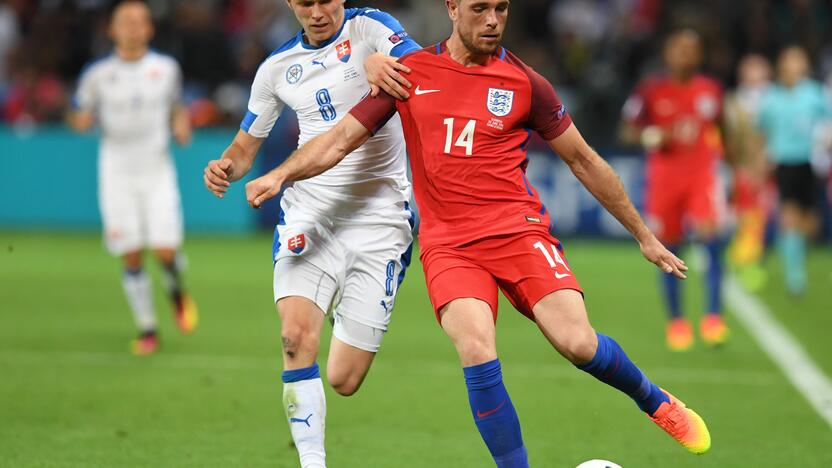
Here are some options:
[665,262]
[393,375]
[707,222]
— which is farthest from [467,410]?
[707,222]

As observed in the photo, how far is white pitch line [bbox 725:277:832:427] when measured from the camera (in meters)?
8.79

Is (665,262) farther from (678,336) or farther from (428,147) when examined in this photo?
(678,336)

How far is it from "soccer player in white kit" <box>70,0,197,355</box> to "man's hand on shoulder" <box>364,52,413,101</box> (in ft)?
17.4

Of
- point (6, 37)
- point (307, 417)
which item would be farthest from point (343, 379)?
point (6, 37)

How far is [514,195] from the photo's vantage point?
5793 mm

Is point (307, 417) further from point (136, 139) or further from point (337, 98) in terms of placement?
point (136, 139)

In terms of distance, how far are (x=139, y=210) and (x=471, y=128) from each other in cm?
579

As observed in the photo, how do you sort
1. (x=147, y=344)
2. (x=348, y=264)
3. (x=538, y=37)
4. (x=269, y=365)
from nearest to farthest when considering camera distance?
(x=348, y=264) < (x=269, y=365) < (x=147, y=344) < (x=538, y=37)

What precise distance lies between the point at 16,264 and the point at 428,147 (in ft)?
37.8

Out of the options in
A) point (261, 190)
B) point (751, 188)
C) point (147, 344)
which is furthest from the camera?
point (751, 188)

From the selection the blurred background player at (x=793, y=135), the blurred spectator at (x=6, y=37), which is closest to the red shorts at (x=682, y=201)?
the blurred background player at (x=793, y=135)

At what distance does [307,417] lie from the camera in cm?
593

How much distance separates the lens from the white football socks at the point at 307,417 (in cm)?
590

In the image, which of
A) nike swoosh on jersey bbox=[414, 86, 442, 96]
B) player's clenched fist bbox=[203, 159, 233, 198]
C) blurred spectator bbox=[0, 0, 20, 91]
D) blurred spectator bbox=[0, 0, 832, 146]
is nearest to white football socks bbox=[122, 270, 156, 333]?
player's clenched fist bbox=[203, 159, 233, 198]
